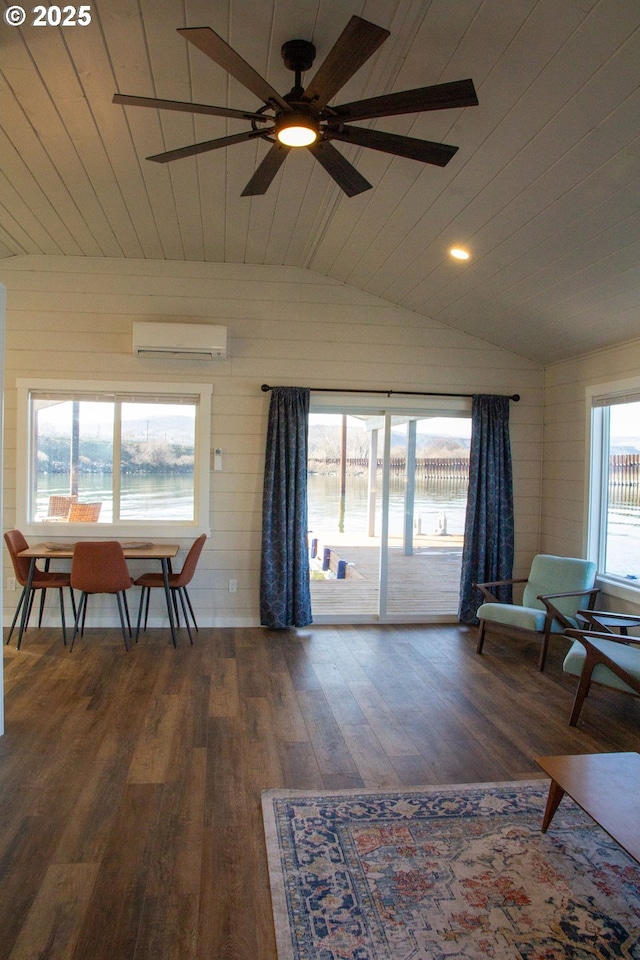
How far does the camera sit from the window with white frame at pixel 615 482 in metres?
4.77

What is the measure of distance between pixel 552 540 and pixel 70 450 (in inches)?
177

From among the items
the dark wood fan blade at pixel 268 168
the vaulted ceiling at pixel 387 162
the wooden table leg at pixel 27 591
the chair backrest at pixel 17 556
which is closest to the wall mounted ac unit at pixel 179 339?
the vaulted ceiling at pixel 387 162

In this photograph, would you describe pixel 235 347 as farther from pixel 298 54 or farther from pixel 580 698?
pixel 580 698

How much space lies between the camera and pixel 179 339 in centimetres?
533

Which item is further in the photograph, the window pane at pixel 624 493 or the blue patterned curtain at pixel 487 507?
the blue patterned curtain at pixel 487 507

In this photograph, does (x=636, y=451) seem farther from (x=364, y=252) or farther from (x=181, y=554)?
(x=181, y=554)

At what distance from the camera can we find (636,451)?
477 centimetres

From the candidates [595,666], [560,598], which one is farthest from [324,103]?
[560,598]

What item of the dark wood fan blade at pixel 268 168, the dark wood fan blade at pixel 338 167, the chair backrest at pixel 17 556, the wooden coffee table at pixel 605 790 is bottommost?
the wooden coffee table at pixel 605 790

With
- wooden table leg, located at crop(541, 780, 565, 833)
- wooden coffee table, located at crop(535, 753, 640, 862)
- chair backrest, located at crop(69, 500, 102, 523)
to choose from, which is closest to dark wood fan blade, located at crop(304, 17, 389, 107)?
wooden coffee table, located at crop(535, 753, 640, 862)

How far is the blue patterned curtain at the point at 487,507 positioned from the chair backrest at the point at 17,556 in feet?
12.5

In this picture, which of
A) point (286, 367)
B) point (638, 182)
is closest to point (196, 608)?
point (286, 367)

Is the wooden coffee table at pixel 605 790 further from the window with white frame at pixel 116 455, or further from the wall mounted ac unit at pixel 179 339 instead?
the wall mounted ac unit at pixel 179 339

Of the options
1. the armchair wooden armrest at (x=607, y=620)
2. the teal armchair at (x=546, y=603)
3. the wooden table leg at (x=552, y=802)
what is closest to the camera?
the wooden table leg at (x=552, y=802)
